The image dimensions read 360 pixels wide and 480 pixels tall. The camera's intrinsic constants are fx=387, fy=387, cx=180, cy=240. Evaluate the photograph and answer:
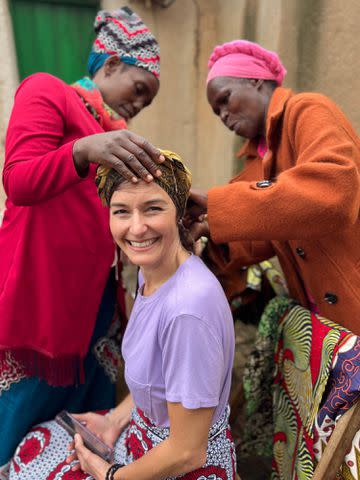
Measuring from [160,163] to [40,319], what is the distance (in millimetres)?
797

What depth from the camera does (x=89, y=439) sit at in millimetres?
1438

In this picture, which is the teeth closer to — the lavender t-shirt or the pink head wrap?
the lavender t-shirt

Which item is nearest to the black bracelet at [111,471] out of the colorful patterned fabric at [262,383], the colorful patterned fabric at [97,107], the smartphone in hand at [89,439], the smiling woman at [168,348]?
the smiling woman at [168,348]

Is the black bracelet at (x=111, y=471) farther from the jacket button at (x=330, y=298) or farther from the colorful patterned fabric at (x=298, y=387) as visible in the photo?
the jacket button at (x=330, y=298)

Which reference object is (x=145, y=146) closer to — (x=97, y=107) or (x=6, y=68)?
(x=97, y=107)

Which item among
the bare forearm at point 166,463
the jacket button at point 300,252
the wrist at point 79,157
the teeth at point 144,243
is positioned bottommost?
the bare forearm at point 166,463

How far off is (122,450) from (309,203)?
3.72 ft

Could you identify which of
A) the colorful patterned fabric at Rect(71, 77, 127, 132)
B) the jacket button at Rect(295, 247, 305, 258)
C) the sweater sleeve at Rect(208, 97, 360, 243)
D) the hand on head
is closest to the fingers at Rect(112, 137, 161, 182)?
the hand on head

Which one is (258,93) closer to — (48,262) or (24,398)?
(48,262)

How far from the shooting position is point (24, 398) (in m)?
1.56

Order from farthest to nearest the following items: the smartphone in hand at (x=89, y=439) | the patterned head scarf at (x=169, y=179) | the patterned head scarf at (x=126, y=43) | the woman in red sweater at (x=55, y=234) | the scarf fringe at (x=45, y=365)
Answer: the patterned head scarf at (x=126, y=43) → the scarf fringe at (x=45, y=365) → the smartphone in hand at (x=89, y=439) → the woman in red sweater at (x=55, y=234) → the patterned head scarf at (x=169, y=179)

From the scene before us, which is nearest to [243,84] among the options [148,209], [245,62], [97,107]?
[245,62]

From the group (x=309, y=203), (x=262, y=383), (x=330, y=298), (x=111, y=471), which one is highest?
(x=309, y=203)

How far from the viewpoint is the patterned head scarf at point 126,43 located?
5.45 feet
